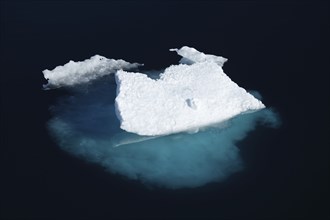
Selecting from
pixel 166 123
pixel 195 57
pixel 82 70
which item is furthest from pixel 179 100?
pixel 82 70

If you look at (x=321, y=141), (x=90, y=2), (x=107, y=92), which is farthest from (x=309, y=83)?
(x=90, y=2)

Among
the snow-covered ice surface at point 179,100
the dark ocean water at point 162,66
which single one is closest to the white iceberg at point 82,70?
the dark ocean water at point 162,66

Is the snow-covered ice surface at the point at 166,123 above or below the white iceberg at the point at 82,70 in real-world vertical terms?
below

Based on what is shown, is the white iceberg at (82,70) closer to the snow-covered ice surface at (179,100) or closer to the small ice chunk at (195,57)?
the small ice chunk at (195,57)

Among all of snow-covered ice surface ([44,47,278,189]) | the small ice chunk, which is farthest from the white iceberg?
the small ice chunk

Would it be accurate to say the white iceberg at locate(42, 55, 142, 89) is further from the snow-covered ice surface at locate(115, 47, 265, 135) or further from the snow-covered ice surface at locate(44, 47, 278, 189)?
the snow-covered ice surface at locate(115, 47, 265, 135)

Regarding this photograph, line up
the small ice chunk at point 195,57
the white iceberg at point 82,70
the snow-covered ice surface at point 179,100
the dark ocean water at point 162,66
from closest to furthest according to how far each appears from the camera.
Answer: the dark ocean water at point 162,66 < the snow-covered ice surface at point 179,100 < the white iceberg at point 82,70 < the small ice chunk at point 195,57

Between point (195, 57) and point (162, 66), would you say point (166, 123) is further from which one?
point (195, 57)
